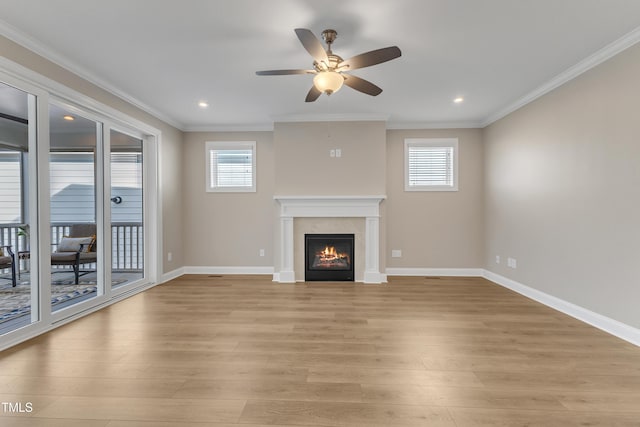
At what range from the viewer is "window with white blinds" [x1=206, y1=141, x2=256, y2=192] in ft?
17.4

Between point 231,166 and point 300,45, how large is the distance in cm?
310

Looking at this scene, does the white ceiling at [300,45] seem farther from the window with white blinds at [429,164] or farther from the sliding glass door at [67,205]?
the window with white blinds at [429,164]

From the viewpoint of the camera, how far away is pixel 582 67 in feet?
9.85

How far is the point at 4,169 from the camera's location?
2.75 meters

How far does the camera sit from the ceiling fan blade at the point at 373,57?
2.22 meters

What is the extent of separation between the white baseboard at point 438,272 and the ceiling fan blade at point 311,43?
150 inches

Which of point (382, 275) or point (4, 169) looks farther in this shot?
point (382, 275)

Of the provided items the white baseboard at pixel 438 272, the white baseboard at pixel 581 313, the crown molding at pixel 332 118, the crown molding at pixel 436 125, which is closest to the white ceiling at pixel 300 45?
the crown molding at pixel 332 118

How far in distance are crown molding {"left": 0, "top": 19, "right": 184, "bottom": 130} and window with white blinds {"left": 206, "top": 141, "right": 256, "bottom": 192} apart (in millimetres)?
1258

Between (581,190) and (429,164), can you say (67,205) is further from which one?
(581,190)

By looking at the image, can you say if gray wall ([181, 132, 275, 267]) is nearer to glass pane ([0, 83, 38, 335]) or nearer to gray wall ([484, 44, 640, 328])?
glass pane ([0, 83, 38, 335])

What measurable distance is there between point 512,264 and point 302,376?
375 cm

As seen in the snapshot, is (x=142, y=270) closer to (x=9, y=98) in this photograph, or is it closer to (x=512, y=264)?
(x=9, y=98)

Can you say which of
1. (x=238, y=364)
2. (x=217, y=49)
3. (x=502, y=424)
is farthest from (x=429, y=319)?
(x=217, y=49)
